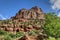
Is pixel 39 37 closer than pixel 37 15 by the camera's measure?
Yes

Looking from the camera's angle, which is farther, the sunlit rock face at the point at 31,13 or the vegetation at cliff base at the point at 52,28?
the sunlit rock face at the point at 31,13

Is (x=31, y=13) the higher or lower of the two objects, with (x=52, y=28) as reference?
higher

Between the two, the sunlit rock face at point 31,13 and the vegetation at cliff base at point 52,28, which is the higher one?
the sunlit rock face at point 31,13

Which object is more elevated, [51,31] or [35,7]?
[35,7]

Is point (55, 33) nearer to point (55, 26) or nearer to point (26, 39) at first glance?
point (55, 26)

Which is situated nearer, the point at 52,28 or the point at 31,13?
the point at 52,28

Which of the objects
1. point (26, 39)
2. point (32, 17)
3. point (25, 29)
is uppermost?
point (32, 17)

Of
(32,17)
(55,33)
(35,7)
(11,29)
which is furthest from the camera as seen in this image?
(35,7)

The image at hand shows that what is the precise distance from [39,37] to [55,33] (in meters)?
4.57

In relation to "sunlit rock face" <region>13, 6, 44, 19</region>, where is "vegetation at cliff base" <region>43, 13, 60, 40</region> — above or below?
below

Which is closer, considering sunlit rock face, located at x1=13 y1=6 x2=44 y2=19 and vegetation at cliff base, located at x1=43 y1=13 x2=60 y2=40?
vegetation at cliff base, located at x1=43 y1=13 x2=60 y2=40

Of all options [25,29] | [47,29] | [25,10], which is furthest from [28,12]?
[47,29]

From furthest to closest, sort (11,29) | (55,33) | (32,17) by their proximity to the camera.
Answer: (32,17) < (11,29) < (55,33)

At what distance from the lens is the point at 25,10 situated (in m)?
179
